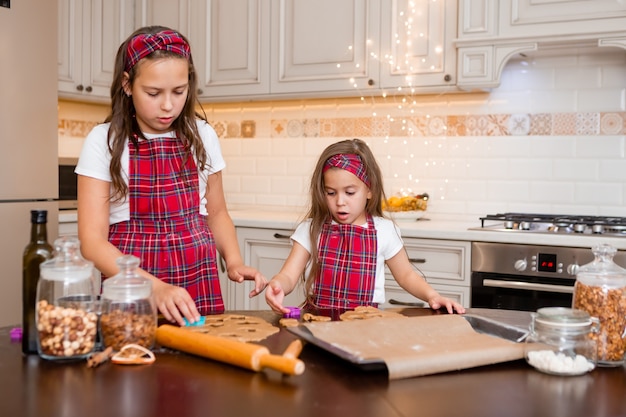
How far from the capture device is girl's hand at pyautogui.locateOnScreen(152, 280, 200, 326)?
4.37 ft

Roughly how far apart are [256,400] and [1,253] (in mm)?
2264

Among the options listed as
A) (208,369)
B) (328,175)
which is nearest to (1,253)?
(328,175)

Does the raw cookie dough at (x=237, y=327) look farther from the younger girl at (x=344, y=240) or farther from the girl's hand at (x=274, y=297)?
the younger girl at (x=344, y=240)

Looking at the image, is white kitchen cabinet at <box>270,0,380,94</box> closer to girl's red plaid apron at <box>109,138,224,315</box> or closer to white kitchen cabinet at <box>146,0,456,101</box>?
white kitchen cabinet at <box>146,0,456,101</box>

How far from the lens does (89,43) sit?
12.2ft

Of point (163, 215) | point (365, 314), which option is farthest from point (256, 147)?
point (365, 314)

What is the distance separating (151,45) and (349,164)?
2.07 ft

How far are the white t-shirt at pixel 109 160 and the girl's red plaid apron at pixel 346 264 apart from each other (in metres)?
0.36

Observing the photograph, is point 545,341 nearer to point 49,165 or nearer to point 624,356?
point 624,356

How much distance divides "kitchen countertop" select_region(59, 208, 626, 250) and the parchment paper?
141 cm

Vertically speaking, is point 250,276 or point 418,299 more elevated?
point 250,276

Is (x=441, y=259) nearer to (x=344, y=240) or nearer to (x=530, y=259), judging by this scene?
(x=530, y=259)

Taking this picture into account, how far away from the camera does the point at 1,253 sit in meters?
2.92

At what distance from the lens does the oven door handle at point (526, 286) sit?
2648mm
